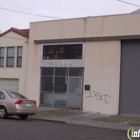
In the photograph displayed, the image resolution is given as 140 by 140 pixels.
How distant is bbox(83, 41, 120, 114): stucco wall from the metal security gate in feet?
2.14

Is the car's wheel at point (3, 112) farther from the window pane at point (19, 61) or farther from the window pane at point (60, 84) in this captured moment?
the window pane at point (19, 61)

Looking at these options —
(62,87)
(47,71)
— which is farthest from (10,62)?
(62,87)

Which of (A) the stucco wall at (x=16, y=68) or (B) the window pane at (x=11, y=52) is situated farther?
(B) the window pane at (x=11, y=52)

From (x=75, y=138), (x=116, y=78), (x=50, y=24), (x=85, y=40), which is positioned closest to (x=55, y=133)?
(x=75, y=138)

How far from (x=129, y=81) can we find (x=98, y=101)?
238 centimetres

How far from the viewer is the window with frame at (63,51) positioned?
2270 cm

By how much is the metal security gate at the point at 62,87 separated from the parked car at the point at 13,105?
5.56 meters

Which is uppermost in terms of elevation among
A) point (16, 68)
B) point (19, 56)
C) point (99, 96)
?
point (19, 56)

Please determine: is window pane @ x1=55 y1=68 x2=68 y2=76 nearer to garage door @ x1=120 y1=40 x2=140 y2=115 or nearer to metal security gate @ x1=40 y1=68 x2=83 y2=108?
metal security gate @ x1=40 y1=68 x2=83 y2=108

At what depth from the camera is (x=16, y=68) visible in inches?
1029

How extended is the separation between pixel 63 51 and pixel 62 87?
2457 millimetres

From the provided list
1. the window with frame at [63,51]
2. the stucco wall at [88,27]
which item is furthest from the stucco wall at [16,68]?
the window with frame at [63,51]

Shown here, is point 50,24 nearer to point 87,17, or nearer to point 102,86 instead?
point 87,17

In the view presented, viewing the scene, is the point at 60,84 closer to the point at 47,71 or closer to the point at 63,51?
the point at 47,71
